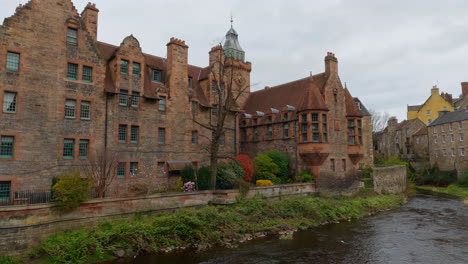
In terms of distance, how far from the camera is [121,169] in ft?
76.9

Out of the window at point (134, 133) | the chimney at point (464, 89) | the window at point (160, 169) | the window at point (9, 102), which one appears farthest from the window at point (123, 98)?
the chimney at point (464, 89)

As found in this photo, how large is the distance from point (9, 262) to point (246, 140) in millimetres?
26015

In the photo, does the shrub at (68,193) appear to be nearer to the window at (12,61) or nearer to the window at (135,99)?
the window at (12,61)

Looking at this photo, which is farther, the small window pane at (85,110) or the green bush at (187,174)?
the green bush at (187,174)

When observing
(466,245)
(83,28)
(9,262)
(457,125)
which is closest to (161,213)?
(9,262)

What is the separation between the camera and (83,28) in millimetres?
22297

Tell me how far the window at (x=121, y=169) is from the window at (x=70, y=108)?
189 inches

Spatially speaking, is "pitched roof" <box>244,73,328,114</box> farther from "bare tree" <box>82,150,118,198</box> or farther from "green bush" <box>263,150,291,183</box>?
"bare tree" <box>82,150,118,198</box>

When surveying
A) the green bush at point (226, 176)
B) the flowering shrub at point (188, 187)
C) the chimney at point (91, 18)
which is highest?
the chimney at point (91, 18)

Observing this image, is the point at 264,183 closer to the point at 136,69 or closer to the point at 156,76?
the point at 156,76

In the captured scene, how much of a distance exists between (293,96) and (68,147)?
2252cm

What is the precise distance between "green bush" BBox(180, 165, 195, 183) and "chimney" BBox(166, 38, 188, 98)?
267 inches

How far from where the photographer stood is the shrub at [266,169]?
2827 cm

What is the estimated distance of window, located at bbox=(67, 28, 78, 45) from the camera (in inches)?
853
